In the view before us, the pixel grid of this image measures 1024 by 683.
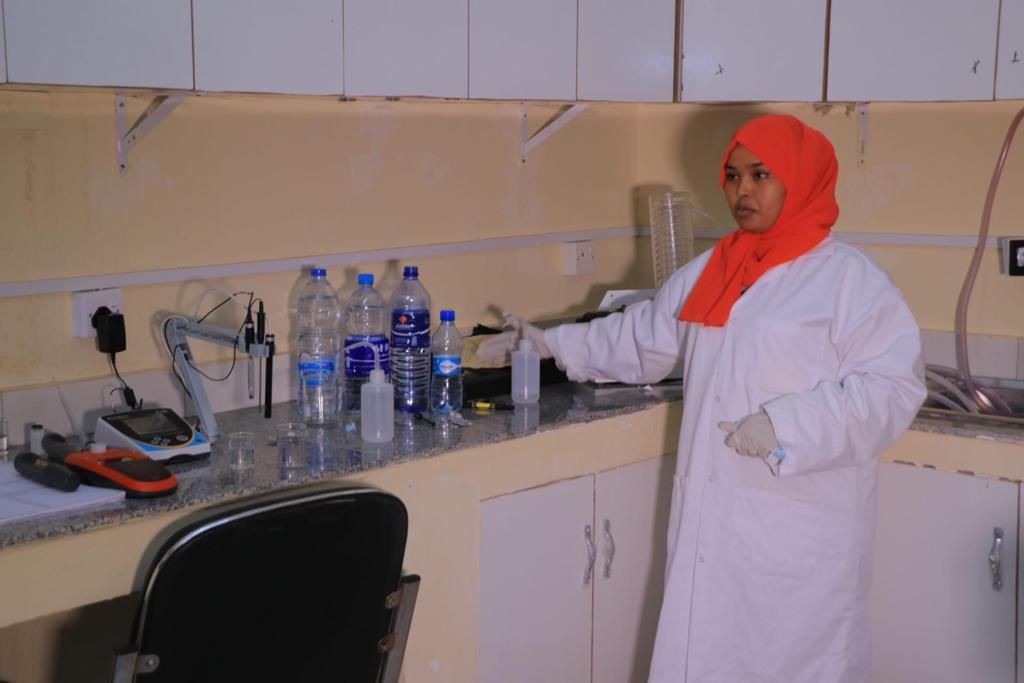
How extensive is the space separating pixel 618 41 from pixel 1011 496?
1416 mm

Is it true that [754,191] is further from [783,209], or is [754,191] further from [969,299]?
[969,299]

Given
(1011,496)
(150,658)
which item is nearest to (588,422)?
(1011,496)

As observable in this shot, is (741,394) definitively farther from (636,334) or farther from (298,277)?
(298,277)

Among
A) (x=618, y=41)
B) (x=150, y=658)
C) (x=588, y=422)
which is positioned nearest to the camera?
(x=150, y=658)

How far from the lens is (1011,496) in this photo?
2.70 meters

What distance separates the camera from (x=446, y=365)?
2.66 m

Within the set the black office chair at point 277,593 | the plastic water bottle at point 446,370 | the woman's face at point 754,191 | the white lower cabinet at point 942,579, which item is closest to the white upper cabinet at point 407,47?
the plastic water bottle at point 446,370

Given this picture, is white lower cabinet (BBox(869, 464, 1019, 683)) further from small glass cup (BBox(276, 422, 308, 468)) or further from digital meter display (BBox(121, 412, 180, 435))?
digital meter display (BBox(121, 412, 180, 435))

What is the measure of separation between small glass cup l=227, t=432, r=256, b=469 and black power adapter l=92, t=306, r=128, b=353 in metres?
0.28

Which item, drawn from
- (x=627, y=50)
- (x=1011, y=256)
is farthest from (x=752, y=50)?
(x=1011, y=256)

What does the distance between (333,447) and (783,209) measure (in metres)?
1.02

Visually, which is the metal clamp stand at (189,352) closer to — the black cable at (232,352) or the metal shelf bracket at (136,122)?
the black cable at (232,352)


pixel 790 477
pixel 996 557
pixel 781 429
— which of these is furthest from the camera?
pixel 996 557

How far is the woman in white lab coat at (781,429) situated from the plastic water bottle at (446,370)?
50 cm
